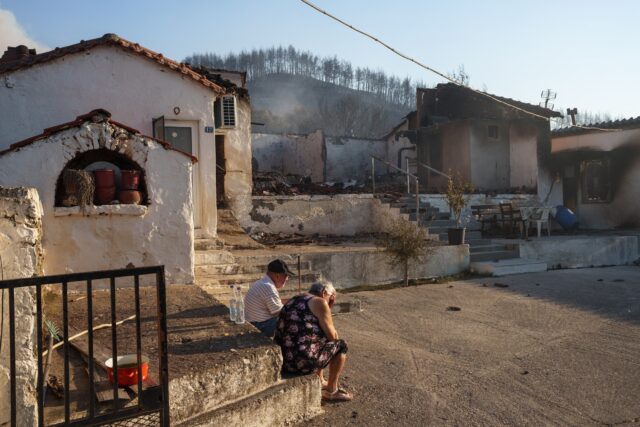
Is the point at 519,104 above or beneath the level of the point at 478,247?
above

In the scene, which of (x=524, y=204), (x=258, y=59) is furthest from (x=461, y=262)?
(x=258, y=59)

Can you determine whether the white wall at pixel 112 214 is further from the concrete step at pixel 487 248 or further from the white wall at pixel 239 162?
the concrete step at pixel 487 248

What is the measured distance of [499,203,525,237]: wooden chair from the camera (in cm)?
1522

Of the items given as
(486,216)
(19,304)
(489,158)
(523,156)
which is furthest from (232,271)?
(523,156)

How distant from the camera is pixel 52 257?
6879mm

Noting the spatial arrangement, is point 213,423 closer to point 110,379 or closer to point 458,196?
point 110,379

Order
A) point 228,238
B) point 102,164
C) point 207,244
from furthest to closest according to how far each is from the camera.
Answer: point 228,238 < point 207,244 < point 102,164

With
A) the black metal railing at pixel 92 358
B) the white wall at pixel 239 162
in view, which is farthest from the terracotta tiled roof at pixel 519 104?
the black metal railing at pixel 92 358

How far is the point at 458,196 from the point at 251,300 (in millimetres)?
8021

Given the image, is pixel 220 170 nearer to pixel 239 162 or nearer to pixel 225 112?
pixel 239 162

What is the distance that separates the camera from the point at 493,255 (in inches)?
502

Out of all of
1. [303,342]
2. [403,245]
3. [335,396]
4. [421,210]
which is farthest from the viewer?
[421,210]

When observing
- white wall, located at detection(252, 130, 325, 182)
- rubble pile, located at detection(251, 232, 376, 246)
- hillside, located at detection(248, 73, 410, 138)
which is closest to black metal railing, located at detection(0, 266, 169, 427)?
rubble pile, located at detection(251, 232, 376, 246)

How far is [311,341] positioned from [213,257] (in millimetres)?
4754
